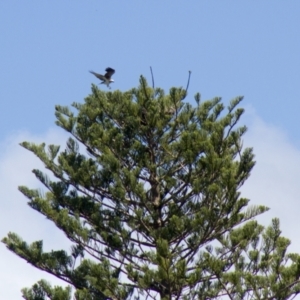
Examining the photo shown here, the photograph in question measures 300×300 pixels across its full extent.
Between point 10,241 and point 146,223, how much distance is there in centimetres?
215

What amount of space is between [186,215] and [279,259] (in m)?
1.81

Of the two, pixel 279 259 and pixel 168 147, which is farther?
pixel 168 147

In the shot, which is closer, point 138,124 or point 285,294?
point 285,294

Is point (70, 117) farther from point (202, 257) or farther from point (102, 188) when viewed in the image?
point (202, 257)

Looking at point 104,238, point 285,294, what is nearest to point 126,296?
point 104,238

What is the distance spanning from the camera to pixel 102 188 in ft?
66.9

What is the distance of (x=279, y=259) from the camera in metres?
19.1

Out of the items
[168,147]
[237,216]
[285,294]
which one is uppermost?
[168,147]

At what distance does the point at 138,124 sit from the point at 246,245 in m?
2.65

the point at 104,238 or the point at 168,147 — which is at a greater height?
the point at 168,147

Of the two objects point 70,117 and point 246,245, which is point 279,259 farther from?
point 70,117

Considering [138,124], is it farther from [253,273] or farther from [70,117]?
[253,273]

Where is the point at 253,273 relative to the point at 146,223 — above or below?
below

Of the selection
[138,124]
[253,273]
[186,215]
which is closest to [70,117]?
[138,124]
